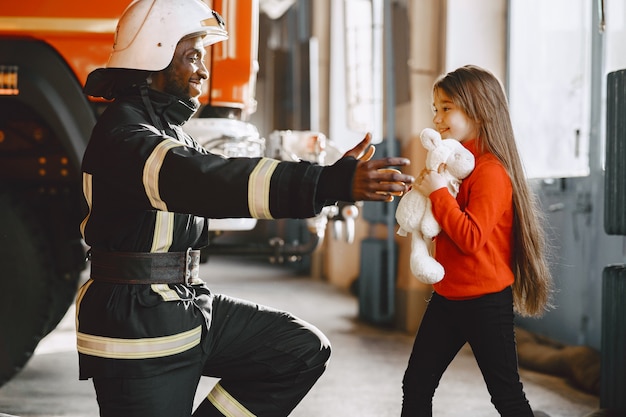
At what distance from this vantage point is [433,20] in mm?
6117

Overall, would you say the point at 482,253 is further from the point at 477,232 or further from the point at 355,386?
the point at 355,386

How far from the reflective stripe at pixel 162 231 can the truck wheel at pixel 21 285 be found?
5.84 feet

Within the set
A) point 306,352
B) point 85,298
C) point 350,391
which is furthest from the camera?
point 350,391

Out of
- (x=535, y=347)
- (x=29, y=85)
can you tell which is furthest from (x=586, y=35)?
(x=29, y=85)

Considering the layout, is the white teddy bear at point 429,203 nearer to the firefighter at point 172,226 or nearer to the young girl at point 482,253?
the young girl at point 482,253

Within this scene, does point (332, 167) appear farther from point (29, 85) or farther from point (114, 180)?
point (29, 85)

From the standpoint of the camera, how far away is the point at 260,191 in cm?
194

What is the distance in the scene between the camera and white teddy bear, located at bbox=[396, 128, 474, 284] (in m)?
2.54

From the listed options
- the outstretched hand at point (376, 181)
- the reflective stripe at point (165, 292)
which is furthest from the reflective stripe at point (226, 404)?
the outstretched hand at point (376, 181)

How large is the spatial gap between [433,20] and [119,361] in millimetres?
4541

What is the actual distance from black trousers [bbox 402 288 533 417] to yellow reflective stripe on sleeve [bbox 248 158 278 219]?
2.91 ft

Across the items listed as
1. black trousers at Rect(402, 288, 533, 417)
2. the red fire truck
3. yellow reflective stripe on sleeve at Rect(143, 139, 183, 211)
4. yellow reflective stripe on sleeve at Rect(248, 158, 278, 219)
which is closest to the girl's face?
black trousers at Rect(402, 288, 533, 417)

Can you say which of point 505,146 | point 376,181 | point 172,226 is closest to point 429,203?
point 505,146

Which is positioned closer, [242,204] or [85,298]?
[242,204]
